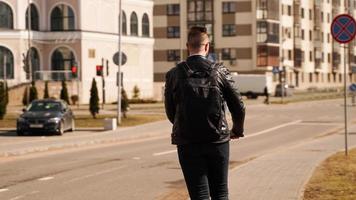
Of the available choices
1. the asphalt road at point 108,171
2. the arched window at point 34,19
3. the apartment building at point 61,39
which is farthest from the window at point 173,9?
the asphalt road at point 108,171

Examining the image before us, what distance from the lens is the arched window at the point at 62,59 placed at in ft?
233

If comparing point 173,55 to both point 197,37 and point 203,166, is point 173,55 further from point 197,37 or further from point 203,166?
point 203,166

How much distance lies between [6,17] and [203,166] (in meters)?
63.4

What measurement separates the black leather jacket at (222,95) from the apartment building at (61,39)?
59.9m

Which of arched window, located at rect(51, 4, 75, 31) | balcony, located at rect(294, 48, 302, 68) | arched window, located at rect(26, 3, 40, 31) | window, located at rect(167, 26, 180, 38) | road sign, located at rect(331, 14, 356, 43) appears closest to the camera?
road sign, located at rect(331, 14, 356, 43)

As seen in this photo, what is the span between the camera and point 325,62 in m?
124

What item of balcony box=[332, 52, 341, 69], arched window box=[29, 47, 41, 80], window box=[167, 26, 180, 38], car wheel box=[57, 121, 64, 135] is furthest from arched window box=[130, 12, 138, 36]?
balcony box=[332, 52, 341, 69]

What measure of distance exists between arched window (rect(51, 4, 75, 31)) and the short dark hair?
212 feet

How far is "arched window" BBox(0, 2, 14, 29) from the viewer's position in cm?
6775

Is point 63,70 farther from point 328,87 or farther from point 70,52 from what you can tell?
point 328,87

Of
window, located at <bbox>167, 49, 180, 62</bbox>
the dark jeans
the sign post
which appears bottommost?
the dark jeans

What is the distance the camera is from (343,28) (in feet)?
59.7

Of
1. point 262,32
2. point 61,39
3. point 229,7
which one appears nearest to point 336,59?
point 262,32

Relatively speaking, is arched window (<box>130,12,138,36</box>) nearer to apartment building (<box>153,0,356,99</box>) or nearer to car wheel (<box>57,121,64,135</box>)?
apartment building (<box>153,0,356,99</box>)
